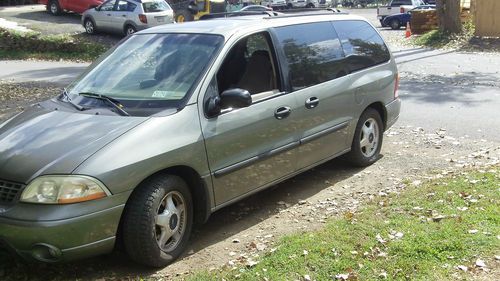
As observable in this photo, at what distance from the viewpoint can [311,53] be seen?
561cm

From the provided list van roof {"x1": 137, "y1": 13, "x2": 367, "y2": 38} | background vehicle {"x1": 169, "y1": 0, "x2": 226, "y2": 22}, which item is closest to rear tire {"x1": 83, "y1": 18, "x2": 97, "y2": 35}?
background vehicle {"x1": 169, "y1": 0, "x2": 226, "y2": 22}

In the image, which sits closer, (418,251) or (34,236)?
(34,236)

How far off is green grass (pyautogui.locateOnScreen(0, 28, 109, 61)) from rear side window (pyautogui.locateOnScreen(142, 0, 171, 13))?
2.54 meters

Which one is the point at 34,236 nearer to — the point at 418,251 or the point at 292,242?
the point at 292,242

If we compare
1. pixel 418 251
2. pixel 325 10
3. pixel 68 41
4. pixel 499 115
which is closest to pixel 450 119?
pixel 499 115

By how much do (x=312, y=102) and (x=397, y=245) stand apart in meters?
1.84

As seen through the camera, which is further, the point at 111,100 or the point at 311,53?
the point at 311,53

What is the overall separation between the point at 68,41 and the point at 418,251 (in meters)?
19.1

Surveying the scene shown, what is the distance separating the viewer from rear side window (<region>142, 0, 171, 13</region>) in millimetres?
22000

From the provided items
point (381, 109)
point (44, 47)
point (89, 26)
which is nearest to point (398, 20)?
point (89, 26)

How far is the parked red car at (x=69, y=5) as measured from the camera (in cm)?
2659

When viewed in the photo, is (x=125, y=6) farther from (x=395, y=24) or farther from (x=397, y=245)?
(x=397, y=245)

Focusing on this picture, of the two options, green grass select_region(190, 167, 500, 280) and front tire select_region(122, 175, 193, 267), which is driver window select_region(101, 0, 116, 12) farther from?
front tire select_region(122, 175, 193, 267)

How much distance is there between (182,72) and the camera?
4648mm
